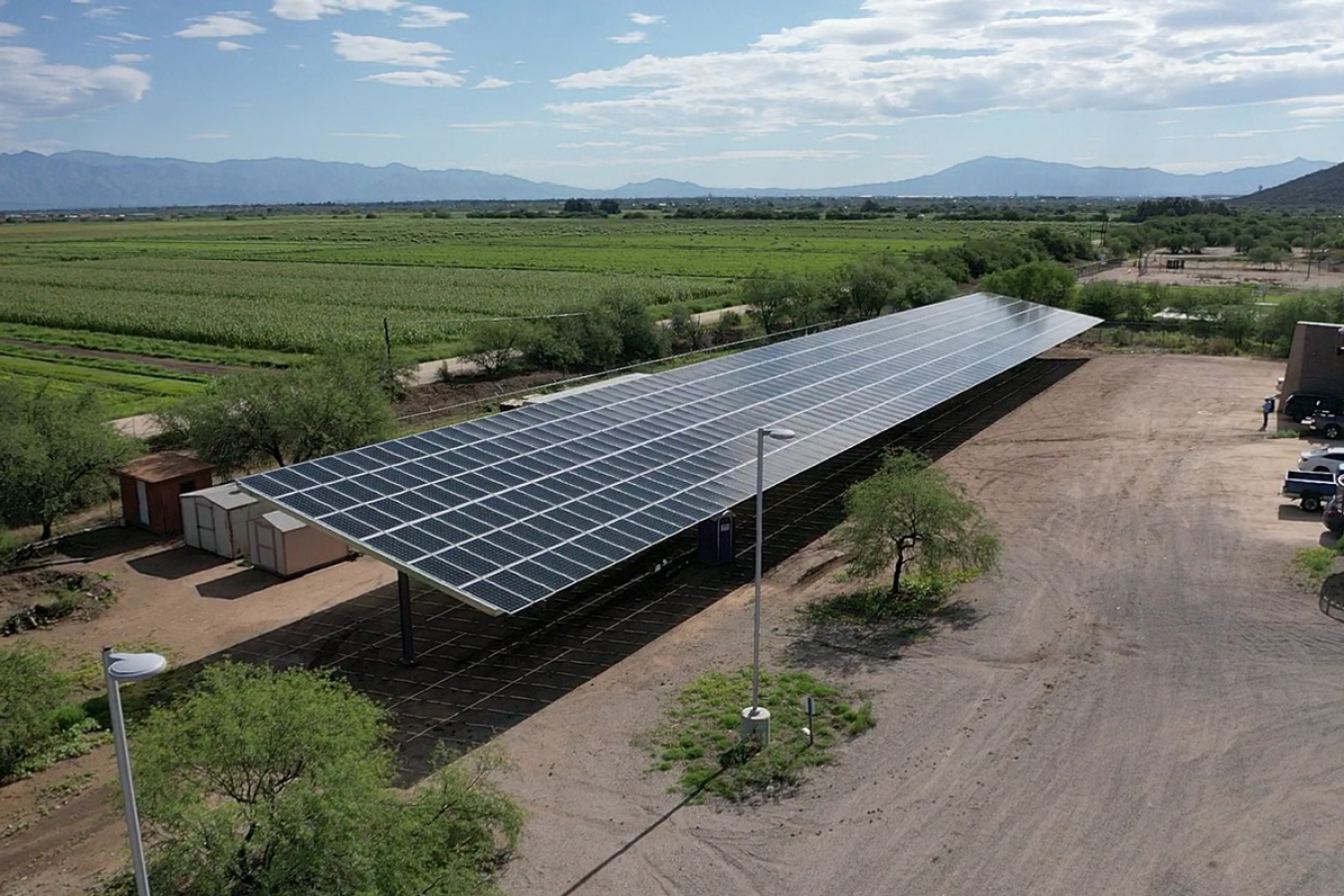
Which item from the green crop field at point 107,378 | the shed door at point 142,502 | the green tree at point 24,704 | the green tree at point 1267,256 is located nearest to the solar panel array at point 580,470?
the green tree at point 24,704

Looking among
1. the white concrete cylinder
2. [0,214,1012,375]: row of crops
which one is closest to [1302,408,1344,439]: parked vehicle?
the white concrete cylinder

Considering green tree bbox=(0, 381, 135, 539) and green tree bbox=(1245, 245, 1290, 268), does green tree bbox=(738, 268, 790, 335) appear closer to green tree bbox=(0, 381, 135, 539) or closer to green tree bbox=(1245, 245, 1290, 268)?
green tree bbox=(0, 381, 135, 539)

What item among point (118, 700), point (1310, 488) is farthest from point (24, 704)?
point (1310, 488)

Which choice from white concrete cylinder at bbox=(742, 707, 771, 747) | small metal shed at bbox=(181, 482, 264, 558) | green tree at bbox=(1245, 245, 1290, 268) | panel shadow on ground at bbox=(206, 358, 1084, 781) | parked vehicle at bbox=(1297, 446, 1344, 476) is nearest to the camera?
white concrete cylinder at bbox=(742, 707, 771, 747)

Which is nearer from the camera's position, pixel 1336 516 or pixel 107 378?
pixel 1336 516

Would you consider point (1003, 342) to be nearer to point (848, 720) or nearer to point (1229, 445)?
point (1229, 445)

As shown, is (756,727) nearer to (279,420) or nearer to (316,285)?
(279,420)

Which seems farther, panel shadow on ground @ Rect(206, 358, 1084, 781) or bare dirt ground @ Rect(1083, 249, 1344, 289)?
bare dirt ground @ Rect(1083, 249, 1344, 289)
